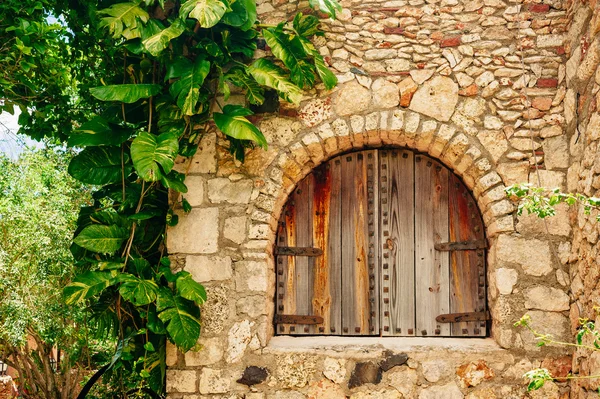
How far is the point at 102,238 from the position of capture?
148 inches

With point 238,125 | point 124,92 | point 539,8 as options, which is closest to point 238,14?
point 238,125

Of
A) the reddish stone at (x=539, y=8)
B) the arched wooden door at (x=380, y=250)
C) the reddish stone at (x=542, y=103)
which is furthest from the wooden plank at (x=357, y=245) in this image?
the reddish stone at (x=539, y=8)

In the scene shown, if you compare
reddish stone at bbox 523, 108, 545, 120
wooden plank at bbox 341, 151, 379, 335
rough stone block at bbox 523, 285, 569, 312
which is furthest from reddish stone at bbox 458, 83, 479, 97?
rough stone block at bbox 523, 285, 569, 312

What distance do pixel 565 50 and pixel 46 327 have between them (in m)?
5.56

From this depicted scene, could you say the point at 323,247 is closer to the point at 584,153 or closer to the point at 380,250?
the point at 380,250

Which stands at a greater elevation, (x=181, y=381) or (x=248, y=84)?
(x=248, y=84)

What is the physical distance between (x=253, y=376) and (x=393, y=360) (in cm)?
89

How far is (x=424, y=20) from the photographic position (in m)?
3.98

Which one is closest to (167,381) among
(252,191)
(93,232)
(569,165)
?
(93,232)

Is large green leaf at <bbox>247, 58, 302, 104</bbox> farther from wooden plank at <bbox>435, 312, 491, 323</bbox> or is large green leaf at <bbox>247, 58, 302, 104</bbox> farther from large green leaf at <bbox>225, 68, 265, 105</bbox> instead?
wooden plank at <bbox>435, 312, 491, 323</bbox>

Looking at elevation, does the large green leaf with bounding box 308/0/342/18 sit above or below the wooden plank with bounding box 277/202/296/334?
above

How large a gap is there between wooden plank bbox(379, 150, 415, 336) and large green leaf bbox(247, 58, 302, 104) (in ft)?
2.70

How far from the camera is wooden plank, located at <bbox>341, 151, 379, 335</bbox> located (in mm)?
4098

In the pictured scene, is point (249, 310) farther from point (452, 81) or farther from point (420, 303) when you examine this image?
point (452, 81)
